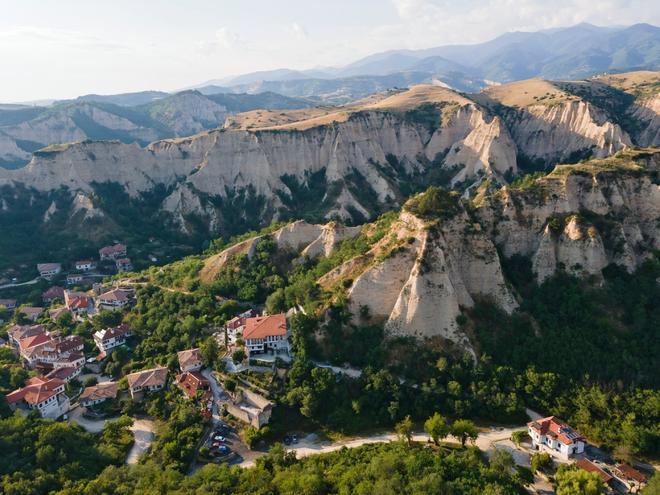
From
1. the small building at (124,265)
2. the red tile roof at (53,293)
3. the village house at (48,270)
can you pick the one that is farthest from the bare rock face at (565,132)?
the village house at (48,270)

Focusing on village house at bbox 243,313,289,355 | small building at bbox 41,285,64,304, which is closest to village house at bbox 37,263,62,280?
small building at bbox 41,285,64,304

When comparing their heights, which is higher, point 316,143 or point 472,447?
point 316,143

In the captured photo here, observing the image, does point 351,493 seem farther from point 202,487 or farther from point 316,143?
point 316,143

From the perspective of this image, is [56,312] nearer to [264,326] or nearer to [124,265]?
[124,265]

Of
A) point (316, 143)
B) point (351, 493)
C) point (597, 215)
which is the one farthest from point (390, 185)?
point (351, 493)

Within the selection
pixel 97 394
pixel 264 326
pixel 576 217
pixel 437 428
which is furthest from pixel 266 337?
pixel 576 217
